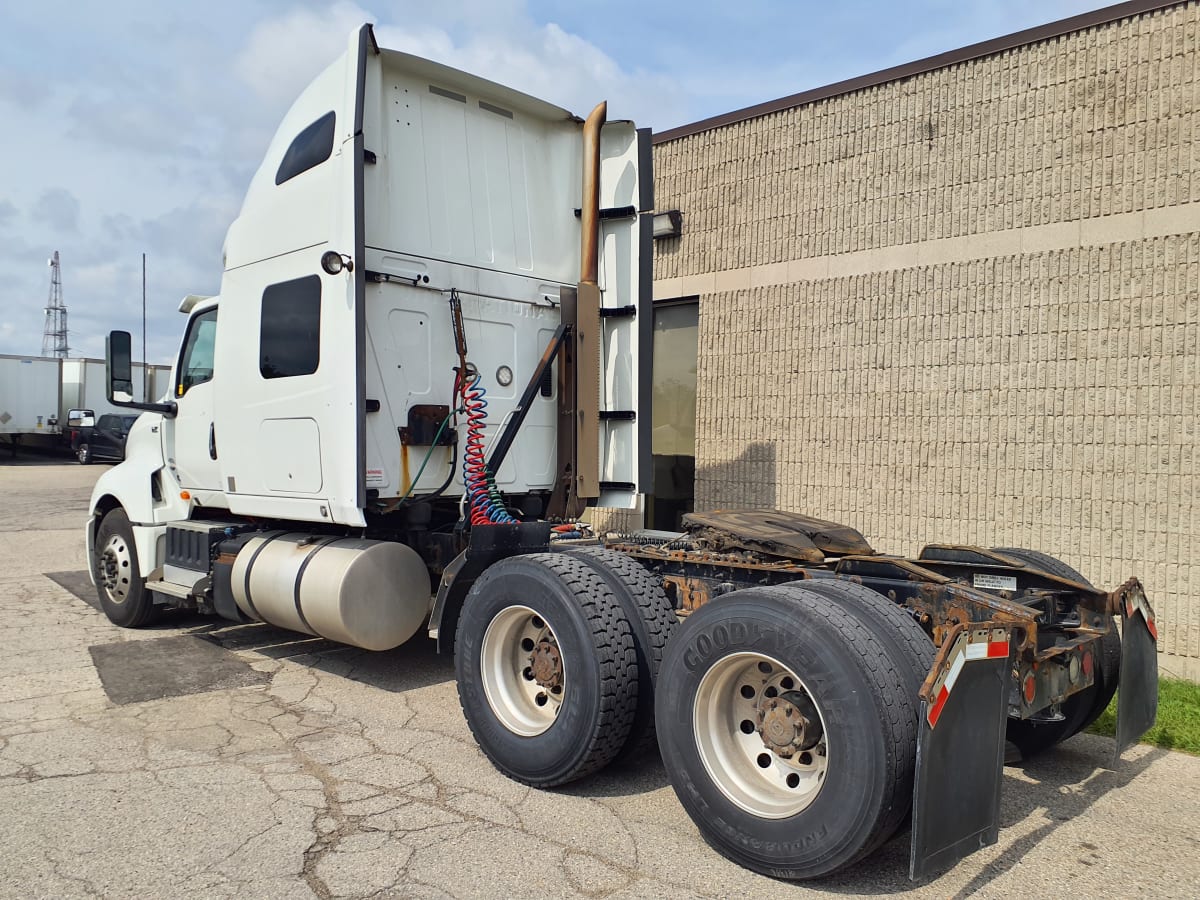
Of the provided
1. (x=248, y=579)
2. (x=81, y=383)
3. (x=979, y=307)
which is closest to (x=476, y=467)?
(x=248, y=579)

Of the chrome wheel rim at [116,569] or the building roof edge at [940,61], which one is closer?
the building roof edge at [940,61]

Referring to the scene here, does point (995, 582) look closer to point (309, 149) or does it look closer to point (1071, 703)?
point (1071, 703)

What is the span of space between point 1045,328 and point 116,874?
21.9 ft

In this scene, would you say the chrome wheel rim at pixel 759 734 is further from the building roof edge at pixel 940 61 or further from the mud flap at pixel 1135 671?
the building roof edge at pixel 940 61

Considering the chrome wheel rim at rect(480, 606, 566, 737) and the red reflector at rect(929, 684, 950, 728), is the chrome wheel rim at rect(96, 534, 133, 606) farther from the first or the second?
the red reflector at rect(929, 684, 950, 728)

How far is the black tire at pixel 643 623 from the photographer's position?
433cm

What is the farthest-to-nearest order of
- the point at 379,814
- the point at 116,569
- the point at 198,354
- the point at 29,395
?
the point at 29,395
the point at 116,569
the point at 198,354
the point at 379,814

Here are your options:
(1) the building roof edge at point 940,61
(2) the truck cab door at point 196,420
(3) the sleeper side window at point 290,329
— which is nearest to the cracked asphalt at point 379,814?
(2) the truck cab door at point 196,420

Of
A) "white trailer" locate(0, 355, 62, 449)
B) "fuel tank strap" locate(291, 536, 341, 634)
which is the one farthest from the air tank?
"white trailer" locate(0, 355, 62, 449)

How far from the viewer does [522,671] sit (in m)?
4.83

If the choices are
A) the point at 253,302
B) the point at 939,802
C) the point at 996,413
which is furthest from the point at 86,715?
the point at 996,413

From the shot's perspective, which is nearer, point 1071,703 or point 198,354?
point 1071,703

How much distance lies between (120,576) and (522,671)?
484 cm

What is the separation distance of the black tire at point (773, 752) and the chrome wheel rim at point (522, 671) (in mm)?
801
